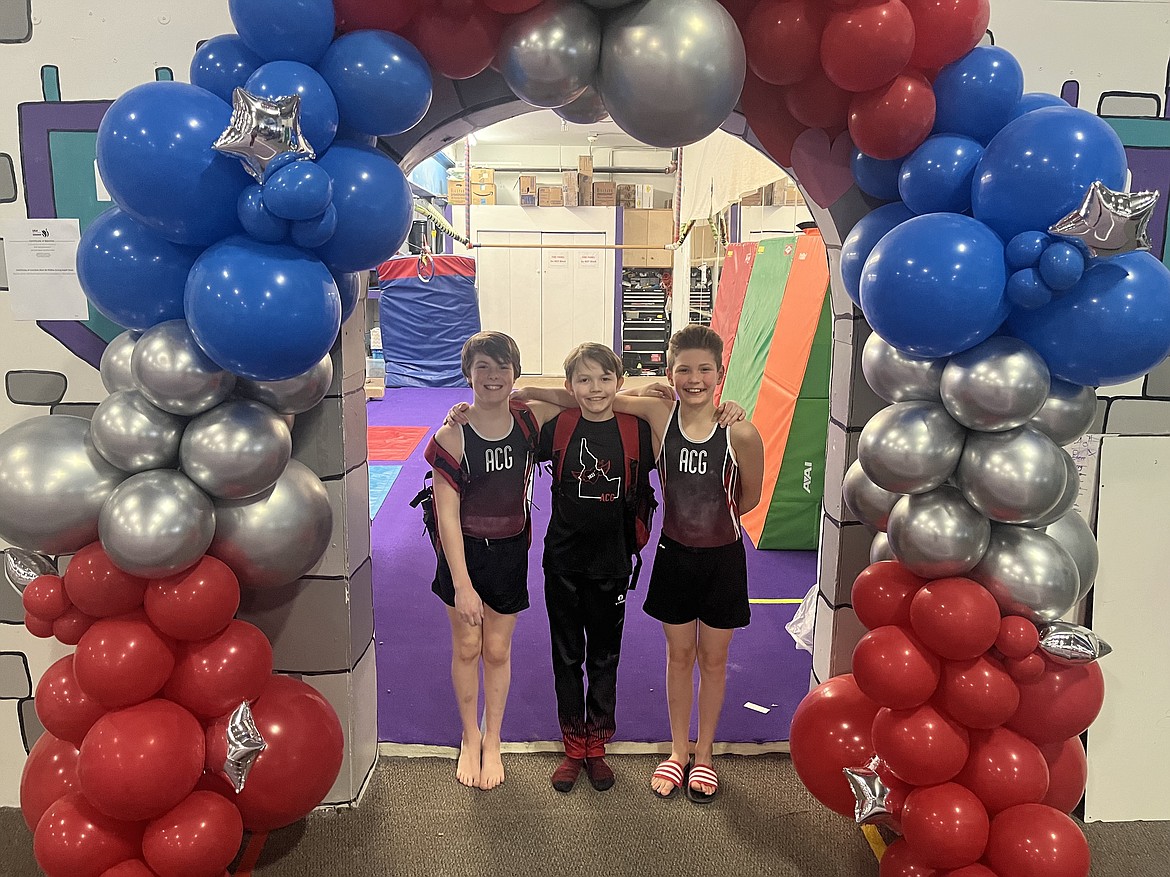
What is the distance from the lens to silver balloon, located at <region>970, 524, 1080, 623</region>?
1.49m

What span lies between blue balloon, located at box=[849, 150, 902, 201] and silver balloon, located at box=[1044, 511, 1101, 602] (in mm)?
754

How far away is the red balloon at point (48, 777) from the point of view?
158 cm

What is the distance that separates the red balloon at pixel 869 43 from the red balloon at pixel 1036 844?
1.37 m

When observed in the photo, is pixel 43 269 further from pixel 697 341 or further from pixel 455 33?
pixel 697 341

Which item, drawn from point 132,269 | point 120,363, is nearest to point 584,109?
point 132,269

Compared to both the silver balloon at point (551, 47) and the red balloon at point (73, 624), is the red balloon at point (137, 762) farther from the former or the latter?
the silver balloon at point (551, 47)

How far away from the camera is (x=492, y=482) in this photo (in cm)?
212

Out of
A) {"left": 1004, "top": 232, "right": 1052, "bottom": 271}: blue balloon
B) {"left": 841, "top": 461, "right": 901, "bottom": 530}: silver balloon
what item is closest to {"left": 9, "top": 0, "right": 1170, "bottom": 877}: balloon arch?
{"left": 1004, "top": 232, "right": 1052, "bottom": 271}: blue balloon

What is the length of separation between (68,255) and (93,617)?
0.89 meters

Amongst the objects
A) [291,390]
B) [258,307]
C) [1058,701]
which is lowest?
[1058,701]

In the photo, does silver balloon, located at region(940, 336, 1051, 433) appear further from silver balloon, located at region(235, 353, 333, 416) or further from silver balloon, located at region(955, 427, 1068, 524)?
silver balloon, located at region(235, 353, 333, 416)

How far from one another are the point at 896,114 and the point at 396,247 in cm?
97

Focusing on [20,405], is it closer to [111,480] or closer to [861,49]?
[111,480]

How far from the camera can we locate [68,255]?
1.89 metres
